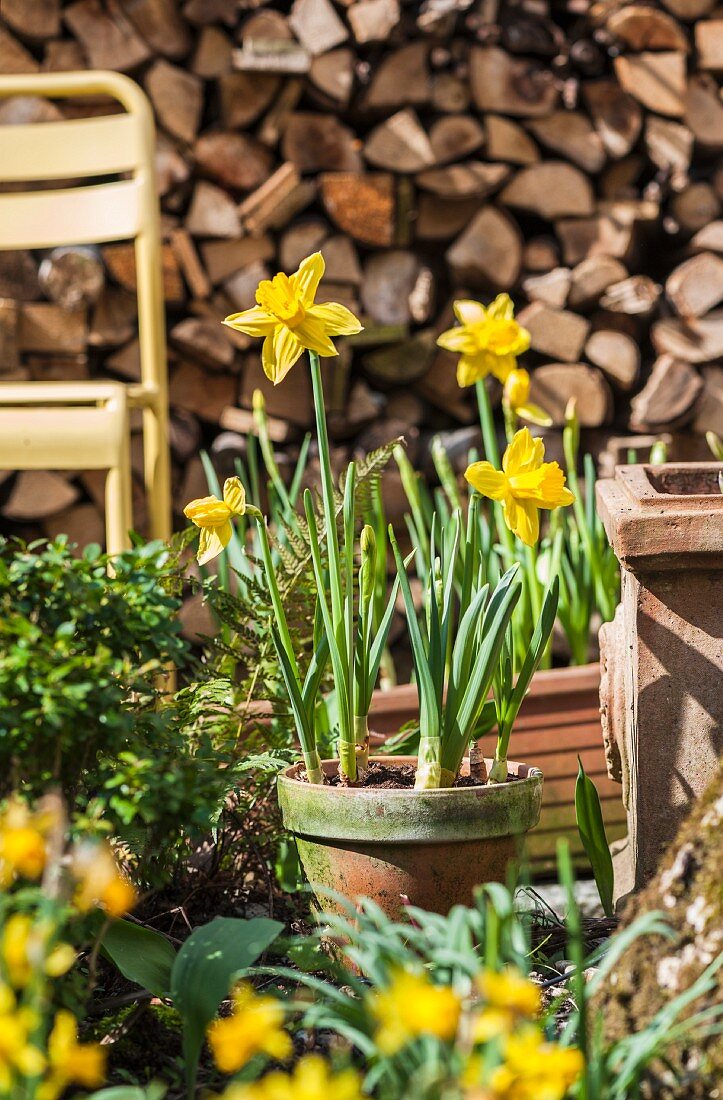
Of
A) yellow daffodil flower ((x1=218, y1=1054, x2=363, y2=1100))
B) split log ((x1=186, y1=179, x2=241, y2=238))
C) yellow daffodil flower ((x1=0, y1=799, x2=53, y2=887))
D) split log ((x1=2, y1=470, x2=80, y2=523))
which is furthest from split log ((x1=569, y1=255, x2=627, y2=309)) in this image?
yellow daffodil flower ((x1=218, y1=1054, x2=363, y2=1100))

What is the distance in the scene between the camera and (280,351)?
3.71ft

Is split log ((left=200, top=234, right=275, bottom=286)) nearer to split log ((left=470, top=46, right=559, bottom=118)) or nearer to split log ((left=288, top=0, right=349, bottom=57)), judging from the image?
split log ((left=288, top=0, right=349, bottom=57))

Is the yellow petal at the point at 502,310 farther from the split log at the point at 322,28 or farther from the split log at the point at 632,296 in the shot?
the split log at the point at 322,28

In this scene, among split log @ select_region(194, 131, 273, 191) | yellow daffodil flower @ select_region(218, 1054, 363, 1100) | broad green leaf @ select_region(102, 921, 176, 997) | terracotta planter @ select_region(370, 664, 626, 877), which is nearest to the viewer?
yellow daffodil flower @ select_region(218, 1054, 363, 1100)

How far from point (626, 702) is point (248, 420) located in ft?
4.52

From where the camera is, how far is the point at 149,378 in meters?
2.03

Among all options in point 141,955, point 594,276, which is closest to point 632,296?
point 594,276

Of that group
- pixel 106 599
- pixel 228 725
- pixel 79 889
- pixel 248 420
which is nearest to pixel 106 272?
pixel 248 420

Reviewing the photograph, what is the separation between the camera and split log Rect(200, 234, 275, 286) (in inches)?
98.3

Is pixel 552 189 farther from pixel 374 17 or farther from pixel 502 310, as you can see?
pixel 502 310

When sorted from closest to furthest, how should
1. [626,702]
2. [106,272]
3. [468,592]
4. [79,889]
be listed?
[79,889], [468,592], [626,702], [106,272]

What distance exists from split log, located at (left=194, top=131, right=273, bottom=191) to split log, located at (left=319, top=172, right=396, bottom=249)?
139mm

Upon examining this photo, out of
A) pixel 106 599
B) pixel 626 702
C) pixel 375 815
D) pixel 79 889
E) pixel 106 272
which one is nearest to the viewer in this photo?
pixel 79 889

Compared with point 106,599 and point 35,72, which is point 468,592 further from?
point 35,72
